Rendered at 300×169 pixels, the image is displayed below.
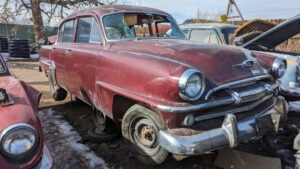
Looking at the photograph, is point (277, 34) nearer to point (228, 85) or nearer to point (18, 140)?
point (228, 85)

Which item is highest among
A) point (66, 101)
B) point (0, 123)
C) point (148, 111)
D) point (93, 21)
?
point (93, 21)

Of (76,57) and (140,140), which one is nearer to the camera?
(140,140)

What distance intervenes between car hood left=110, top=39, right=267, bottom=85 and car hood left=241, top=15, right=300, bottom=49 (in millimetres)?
1885

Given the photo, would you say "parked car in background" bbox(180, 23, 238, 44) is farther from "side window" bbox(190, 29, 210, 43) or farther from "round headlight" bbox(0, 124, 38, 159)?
"round headlight" bbox(0, 124, 38, 159)

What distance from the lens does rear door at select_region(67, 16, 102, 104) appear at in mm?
4102

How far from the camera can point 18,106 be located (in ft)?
8.04

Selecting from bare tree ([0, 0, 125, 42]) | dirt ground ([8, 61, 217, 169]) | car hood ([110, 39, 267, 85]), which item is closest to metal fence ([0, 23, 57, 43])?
bare tree ([0, 0, 125, 42])

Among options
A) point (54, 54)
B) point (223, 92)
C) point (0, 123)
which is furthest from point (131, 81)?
point (54, 54)

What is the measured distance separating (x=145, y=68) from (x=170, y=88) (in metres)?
0.41

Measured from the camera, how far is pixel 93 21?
175 inches

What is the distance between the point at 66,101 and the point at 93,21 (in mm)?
2578

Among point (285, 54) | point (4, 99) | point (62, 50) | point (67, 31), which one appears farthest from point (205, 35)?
point (4, 99)

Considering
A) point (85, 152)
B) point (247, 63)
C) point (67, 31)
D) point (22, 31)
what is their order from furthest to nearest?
point (22, 31), point (67, 31), point (85, 152), point (247, 63)

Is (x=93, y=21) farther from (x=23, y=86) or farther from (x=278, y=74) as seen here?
(x=278, y=74)
